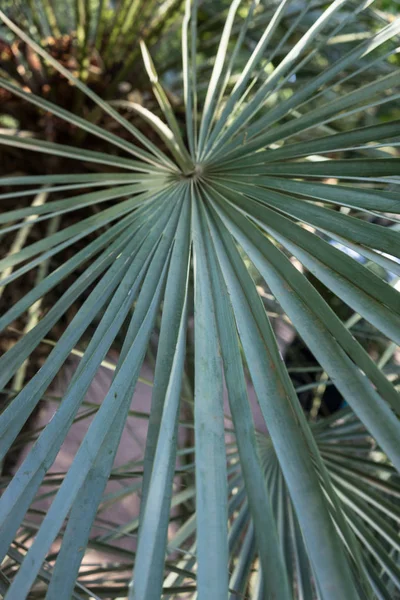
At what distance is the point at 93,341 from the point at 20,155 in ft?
2.31

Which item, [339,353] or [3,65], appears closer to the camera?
[339,353]

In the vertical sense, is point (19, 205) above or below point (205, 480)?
above

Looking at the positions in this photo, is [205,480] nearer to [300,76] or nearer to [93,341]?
[93,341]

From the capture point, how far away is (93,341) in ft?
1.23

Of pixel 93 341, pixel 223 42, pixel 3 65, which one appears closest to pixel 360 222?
pixel 93 341

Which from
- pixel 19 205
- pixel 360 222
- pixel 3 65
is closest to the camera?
pixel 360 222

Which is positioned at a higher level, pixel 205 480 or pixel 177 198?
pixel 177 198

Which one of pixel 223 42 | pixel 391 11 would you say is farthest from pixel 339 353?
pixel 391 11

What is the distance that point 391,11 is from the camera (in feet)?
5.60

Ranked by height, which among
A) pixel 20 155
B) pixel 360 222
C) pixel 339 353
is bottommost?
pixel 339 353

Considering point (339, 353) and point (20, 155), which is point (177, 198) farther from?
point (20, 155)

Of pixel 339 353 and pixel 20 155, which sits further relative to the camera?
pixel 20 155

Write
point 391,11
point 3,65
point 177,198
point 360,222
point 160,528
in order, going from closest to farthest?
point 160,528 < point 360,222 < point 177,198 < point 3,65 < point 391,11

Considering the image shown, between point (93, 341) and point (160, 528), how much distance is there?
16cm
